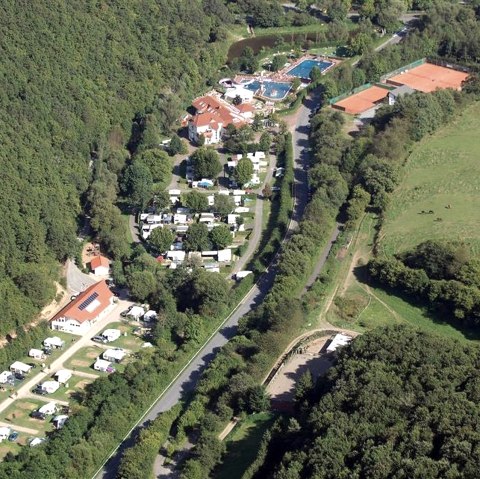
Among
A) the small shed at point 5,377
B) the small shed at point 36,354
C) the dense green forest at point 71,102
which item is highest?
the dense green forest at point 71,102

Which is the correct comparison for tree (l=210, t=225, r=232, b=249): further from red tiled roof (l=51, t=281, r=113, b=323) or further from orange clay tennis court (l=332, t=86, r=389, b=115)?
orange clay tennis court (l=332, t=86, r=389, b=115)

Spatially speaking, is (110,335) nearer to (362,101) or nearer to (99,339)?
(99,339)

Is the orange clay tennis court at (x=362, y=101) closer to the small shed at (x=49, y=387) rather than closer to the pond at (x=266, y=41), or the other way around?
the pond at (x=266, y=41)

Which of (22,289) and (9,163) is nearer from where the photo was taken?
(22,289)

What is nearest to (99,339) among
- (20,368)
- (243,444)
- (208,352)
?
(20,368)

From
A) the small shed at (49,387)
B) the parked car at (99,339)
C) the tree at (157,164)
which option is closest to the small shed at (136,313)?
the parked car at (99,339)

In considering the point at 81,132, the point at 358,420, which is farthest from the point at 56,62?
the point at 358,420

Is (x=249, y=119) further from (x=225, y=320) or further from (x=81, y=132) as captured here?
(x=225, y=320)
